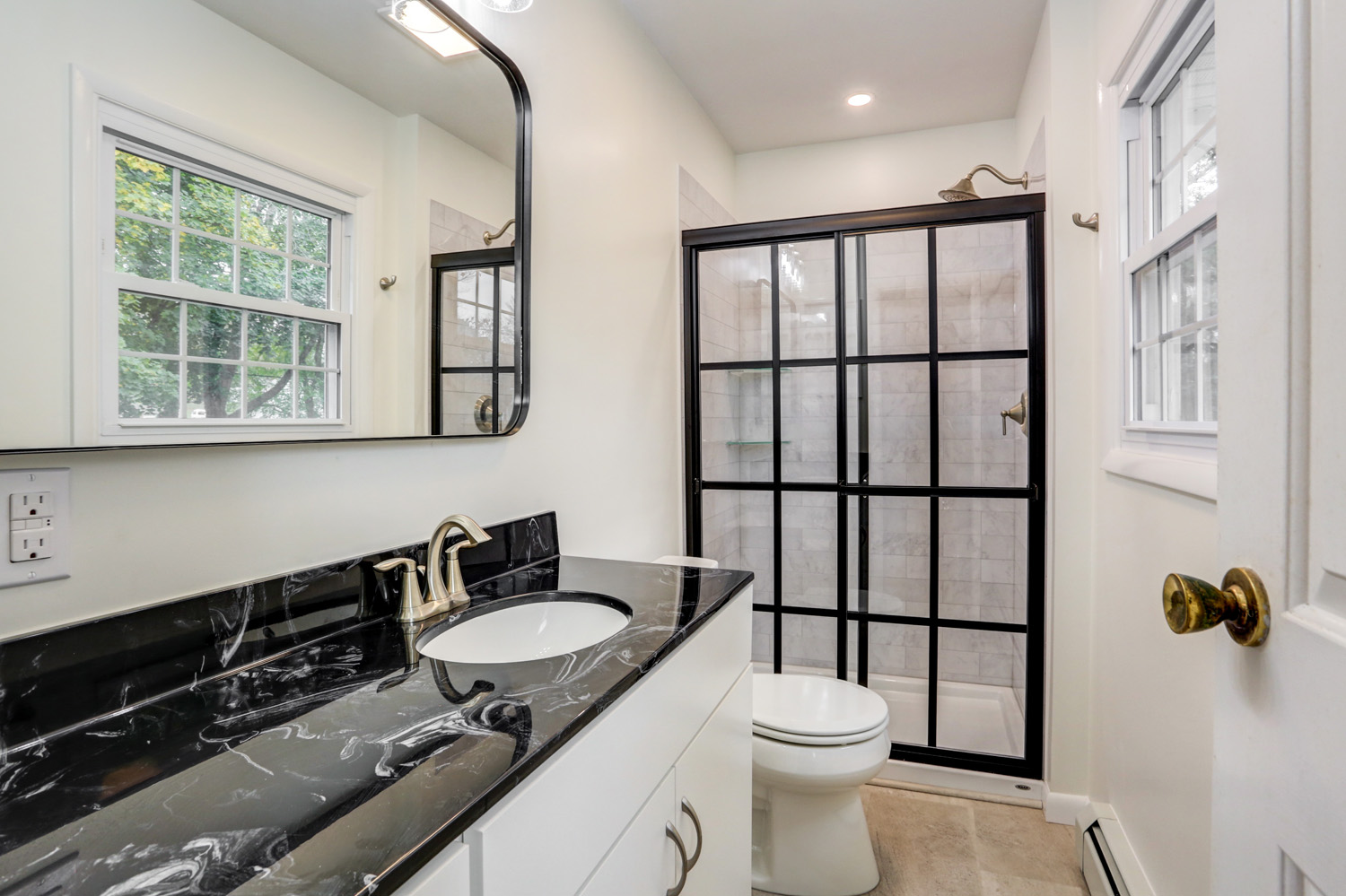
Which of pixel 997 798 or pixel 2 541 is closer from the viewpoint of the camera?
pixel 2 541

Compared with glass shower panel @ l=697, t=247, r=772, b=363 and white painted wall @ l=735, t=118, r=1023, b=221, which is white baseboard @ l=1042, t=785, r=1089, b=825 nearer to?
glass shower panel @ l=697, t=247, r=772, b=363

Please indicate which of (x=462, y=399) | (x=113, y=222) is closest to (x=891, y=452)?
(x=462, y=399)

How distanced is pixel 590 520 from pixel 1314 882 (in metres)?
1.57

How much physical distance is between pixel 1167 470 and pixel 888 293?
1.14 meters

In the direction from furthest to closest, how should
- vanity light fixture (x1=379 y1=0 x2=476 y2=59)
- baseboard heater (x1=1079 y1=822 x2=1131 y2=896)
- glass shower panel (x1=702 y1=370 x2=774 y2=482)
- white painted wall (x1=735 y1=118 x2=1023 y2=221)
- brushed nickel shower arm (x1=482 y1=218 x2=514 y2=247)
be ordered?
1. white painted wall (x1=735 y1=118 x2=1023 y2=221)
2. glass shower panel (x1=702 y1=370 x2=774 y2=482)
3. baseboard heater (x1=1079 y1=822 x2=1131 y2=896)
4. brushed nickel shower arm (x1=482 y1=218 x2=514 y2=247)
5. vanity light fixture (x1=379 y1=0 x2=476 y2=59)

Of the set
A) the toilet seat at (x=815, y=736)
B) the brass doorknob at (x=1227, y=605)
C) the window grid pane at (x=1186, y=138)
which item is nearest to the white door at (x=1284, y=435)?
the brass doorknob at (x=1227, y=605)

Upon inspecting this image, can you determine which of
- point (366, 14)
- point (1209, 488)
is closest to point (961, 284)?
point (1209, 488)

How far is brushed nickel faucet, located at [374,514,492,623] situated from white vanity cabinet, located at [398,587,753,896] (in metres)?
0.42

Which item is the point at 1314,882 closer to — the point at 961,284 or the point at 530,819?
the point at 530,819

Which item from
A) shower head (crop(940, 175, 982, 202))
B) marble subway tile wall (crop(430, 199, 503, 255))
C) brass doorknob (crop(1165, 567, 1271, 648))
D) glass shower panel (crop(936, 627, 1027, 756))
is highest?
shower head (crop(940, 175, 982, 202))

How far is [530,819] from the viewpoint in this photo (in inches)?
25.6

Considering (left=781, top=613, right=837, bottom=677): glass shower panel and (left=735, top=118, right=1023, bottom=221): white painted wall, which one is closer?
(left=781, top=613, right=837, bottom=677): glass shower panel

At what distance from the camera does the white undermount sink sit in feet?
3.77

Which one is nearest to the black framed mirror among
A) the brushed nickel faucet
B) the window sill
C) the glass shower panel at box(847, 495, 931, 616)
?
the brushed nickel faucet
